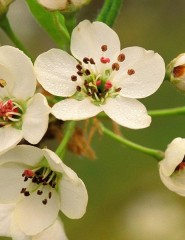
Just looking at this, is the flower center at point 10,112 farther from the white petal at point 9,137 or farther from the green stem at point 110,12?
the green stem at point 110,12

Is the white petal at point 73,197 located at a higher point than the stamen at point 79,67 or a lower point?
lower

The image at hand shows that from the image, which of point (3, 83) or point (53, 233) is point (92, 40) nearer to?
point (3, 83)

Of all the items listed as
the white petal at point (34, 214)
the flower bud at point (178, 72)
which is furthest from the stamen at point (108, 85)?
the white petal at point (34, 214)

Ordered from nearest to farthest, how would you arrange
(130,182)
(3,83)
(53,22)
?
(3,83), (53,22), (130,182)

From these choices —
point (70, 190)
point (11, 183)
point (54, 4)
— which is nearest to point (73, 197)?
point (70, 190)

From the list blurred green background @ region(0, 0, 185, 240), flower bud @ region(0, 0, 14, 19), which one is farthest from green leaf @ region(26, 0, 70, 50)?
blurred green background @ region(0, 0, 185, 240)
